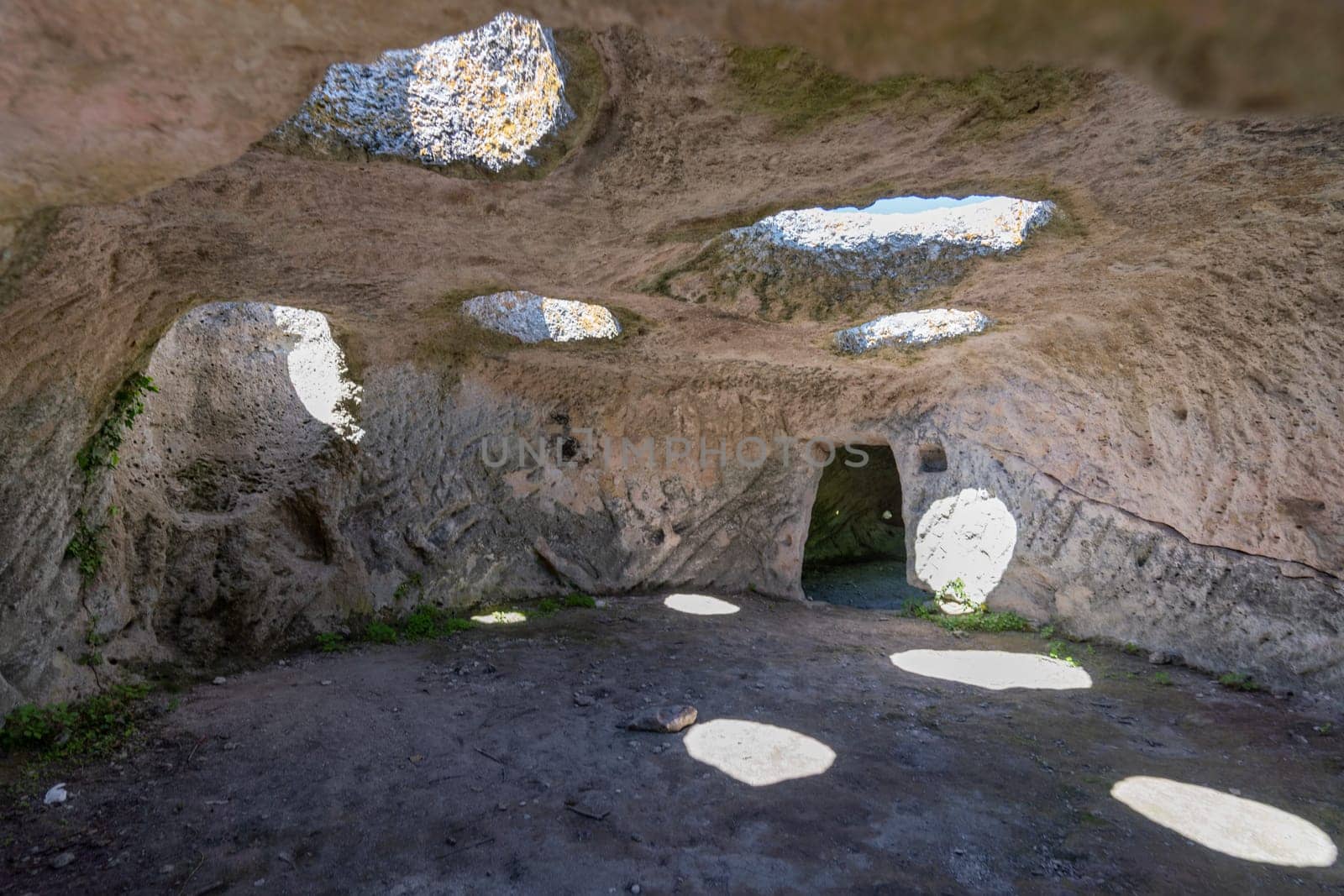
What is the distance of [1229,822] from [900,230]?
→ 364 cm

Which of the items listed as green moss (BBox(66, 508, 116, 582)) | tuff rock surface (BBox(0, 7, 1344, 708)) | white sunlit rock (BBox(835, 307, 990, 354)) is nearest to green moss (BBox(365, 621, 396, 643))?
tuff rock surface (BBox(0, 7, 1344, 708))

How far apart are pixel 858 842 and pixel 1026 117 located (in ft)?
9.70

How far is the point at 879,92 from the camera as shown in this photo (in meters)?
2.31

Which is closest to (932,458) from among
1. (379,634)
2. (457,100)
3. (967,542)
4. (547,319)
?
(967,542)

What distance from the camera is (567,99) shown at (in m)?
2.53

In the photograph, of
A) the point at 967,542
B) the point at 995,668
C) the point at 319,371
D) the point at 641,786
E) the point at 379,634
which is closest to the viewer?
the point at 641,786

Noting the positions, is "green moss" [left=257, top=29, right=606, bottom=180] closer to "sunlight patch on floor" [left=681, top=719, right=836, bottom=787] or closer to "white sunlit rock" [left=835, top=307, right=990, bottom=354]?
"sunlight patch on floor" [left=681, top=719, right=836, bottom=787]

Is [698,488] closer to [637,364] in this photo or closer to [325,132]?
[637,364]

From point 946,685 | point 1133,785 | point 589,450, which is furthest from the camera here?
point 589,450

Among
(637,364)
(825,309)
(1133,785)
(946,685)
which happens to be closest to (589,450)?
(637,364)

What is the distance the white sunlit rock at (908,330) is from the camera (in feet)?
19.9

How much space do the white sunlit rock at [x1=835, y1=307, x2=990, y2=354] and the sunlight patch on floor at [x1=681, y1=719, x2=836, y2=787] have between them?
3579mm

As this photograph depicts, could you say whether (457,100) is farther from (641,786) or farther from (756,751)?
(756,751)

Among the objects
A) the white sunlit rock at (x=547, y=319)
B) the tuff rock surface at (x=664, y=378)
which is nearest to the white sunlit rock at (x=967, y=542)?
the tuff rock surface at (x=664, y=378)
